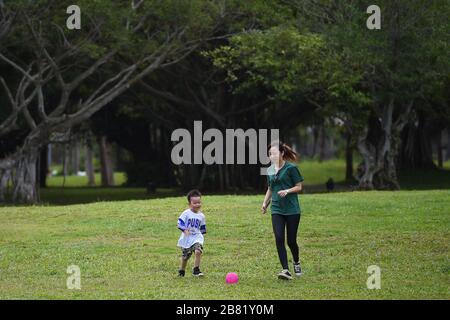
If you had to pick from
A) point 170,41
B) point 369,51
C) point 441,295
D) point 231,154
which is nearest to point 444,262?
point 441,295

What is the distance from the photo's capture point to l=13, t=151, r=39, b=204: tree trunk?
35.5 meters

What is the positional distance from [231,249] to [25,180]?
18.7 meters

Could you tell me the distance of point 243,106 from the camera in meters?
44.5

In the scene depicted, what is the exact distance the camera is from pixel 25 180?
36.0m

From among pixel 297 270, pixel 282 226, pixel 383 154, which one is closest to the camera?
pixel 282 226

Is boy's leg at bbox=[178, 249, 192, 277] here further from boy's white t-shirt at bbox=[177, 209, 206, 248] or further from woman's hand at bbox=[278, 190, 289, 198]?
woman's hand at bbox=[278, 190, 289, 198]

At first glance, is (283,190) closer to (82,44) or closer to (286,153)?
(286,153)

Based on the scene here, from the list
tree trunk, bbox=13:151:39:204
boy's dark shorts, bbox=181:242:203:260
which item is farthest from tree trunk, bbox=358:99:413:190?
boy's dark shorts, bbox=181:242:203:260

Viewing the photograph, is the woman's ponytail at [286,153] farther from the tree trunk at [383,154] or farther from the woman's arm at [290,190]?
the tree trunk at [383,154]

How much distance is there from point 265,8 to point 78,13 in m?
7.38

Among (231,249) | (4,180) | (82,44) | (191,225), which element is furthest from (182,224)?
(4,180)

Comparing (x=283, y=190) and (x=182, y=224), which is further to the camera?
(x=182, y=224)

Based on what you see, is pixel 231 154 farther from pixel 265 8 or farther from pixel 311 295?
pixel 311 295
